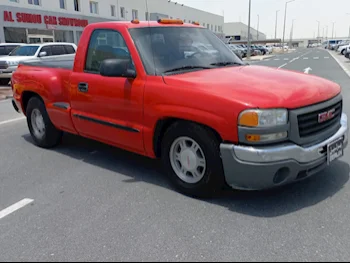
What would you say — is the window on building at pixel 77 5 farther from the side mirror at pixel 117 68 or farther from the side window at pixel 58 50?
the side mirror at pixel 117 68

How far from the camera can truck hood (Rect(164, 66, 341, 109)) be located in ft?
10.4

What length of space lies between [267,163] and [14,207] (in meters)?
2.64

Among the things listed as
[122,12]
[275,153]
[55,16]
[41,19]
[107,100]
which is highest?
[122,12]

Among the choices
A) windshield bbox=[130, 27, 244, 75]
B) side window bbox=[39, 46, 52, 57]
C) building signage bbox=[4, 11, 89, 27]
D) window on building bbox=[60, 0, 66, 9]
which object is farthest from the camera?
window on building bbox=[60, 0, 66, 9]

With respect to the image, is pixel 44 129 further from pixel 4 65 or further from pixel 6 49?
pixel 6 49

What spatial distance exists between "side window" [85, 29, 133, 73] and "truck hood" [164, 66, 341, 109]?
2.81 ft

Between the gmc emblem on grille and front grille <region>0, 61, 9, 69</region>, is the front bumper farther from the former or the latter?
front grille <region>0, 61, 9, 69</region>

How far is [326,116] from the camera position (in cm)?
355

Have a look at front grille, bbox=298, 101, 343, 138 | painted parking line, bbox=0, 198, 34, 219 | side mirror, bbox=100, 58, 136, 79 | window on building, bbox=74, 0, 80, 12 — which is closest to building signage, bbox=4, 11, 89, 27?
window on building, bbox=74, 0, 80, 12

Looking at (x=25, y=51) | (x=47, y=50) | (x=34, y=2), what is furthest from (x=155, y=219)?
(x=34, y=2)

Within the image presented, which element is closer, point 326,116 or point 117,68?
point 326,116

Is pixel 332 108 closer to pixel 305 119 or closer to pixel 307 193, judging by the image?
pixel 305 119

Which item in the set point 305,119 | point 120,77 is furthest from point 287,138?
point 120,77

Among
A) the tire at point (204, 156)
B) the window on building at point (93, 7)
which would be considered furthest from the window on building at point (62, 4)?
the tire at point (204, 156)
